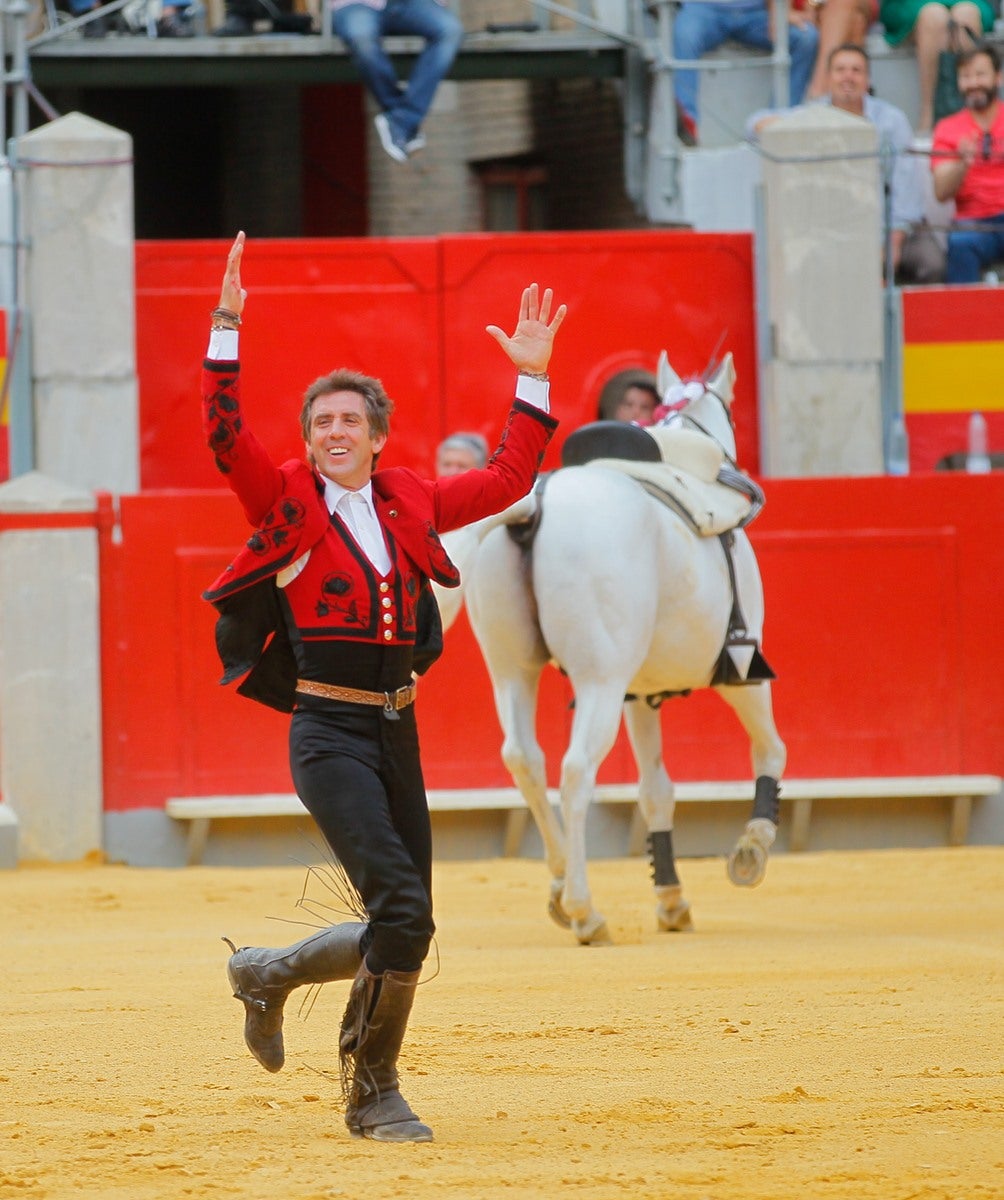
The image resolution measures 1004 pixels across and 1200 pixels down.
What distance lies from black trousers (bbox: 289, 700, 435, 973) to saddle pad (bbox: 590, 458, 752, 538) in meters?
3.60

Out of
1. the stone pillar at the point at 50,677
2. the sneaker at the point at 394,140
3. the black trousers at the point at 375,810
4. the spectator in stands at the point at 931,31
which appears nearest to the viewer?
the black trousers at the point at 375,810

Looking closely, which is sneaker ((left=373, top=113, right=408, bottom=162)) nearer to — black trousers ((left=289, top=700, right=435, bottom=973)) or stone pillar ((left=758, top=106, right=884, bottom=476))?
stone pillar ((left=758, top=106, right=884, bottom=476))

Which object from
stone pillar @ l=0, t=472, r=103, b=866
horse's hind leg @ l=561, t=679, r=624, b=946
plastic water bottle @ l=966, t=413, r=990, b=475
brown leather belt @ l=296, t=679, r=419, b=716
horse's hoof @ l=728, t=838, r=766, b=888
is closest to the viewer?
brown leather belt @ l=296, t=679, r=419, b=716

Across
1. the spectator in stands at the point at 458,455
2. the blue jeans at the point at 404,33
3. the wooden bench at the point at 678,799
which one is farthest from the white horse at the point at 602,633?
the blue jeans at the point at 404,33

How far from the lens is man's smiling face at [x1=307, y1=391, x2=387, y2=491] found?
183 inches

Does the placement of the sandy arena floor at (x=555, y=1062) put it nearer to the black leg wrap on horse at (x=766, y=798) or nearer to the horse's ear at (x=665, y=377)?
the black leg wrap on horse at (x=766, y=798)

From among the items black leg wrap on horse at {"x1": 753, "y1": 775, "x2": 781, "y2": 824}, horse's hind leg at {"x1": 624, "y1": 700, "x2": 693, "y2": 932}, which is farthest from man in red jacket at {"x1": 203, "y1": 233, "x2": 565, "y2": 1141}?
black leg wrap on horse at {"x1": 753, "y1": 775, "x2": 781, "y2": 824}

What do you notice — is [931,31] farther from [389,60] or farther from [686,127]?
[389,60]

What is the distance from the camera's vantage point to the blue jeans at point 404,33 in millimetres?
13875

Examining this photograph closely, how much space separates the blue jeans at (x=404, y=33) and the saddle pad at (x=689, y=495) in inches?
245

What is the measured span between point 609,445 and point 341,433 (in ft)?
12.2

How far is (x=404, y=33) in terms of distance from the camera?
47.2 ft

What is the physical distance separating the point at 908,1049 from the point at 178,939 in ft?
10.9

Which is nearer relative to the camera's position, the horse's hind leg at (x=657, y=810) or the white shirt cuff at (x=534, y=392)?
the white shirt cuff at (x=534, y=392)
